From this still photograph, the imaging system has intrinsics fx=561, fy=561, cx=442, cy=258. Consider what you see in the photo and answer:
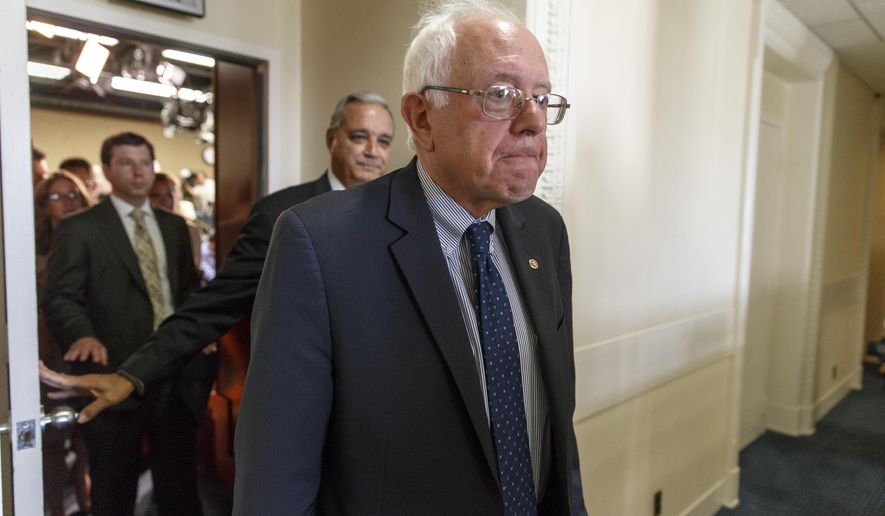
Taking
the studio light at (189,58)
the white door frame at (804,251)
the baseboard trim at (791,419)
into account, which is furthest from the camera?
the baseboard trim at (791,419)

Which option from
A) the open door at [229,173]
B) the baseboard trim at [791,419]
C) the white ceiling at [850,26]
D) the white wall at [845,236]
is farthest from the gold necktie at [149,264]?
the white wall at [845,236]

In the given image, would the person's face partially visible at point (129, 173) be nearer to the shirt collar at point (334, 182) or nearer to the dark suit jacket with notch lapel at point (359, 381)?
the shirt collar at point (334, 182)

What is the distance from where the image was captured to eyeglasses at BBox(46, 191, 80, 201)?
1.79 metres

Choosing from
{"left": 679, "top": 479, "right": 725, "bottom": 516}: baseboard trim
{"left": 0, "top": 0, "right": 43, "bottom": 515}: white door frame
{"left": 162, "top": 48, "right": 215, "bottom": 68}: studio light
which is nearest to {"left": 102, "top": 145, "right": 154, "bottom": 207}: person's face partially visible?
{"left": 162, "top": 48, "right": 215, "bottom": 68}: studio light

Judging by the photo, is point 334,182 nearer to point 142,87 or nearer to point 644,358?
point 142,87

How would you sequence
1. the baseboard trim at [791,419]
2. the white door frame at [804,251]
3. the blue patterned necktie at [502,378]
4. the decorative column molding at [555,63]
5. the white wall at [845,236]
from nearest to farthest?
the blue patterned necktie at [502,378] < the decorative column molding at [555,63] < the white door frame at [804,251] < the baseboard trim at [791,419] < the white wall at [845,236]

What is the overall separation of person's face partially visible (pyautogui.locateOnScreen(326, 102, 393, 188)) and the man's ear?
0.67 m

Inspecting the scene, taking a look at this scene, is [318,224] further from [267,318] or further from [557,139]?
[557,139]

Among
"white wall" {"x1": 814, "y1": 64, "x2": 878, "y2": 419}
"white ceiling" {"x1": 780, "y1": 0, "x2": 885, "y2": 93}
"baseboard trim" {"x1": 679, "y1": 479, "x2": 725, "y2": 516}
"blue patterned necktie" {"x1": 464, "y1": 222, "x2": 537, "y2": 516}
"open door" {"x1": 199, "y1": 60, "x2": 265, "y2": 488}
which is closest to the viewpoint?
"blue patterned necktie" {"x1": 464, "y1": 222, "x2": 537, "y2": 516}

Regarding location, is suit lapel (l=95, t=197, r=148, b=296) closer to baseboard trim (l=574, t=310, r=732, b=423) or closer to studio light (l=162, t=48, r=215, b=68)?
studio light (l=162, t=48, r=215, b=68)

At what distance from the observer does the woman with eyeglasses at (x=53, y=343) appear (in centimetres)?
167

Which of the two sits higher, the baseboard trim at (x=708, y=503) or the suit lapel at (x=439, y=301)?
the suit lapel at (x=439, y=301)

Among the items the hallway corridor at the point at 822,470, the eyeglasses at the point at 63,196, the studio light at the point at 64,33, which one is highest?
the studio light at the point at 64,33

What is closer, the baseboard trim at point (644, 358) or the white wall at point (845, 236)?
the baseboard trim at point (644, 358)
